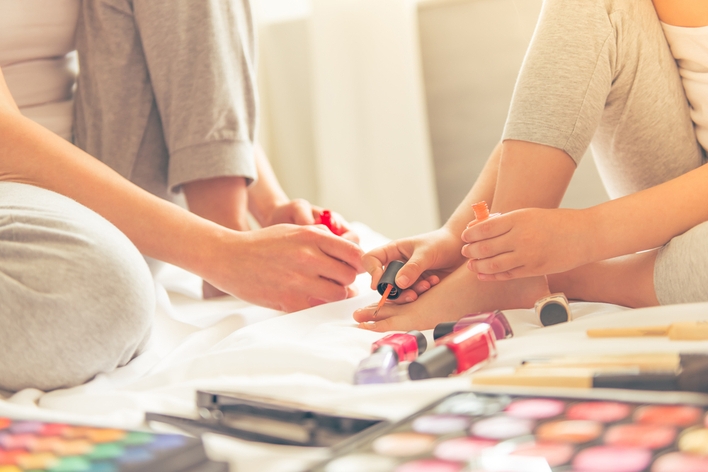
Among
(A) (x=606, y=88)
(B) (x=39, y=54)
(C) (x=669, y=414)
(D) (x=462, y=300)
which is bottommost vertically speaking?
(D) (x=462, y=300)

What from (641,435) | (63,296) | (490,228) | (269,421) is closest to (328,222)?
(490,228)

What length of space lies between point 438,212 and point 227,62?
0.97 meters

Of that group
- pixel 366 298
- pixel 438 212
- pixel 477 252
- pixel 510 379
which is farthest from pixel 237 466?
pixel 438 212

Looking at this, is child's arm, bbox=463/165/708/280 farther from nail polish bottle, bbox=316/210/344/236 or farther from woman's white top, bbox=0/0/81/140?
woman's white top, bbox=0/0/81/140

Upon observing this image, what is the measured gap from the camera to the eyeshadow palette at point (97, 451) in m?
0.30

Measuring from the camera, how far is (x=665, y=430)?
30cm

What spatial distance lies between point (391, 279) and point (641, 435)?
1.42 ft

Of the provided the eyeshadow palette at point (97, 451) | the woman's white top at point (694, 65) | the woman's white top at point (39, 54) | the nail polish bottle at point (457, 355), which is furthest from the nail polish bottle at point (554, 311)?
the woman's white top at point (39, 54)

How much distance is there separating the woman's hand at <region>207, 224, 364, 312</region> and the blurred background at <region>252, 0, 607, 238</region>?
3.23 ft

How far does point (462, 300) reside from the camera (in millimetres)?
717

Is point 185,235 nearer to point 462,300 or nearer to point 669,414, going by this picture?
point 462,300

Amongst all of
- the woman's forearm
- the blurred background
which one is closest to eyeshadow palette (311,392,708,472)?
the woman's forearm

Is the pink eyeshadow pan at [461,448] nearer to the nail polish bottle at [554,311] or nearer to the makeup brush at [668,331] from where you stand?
the makeup brush at [668,331]

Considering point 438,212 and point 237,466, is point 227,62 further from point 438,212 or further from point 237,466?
point 438,212
